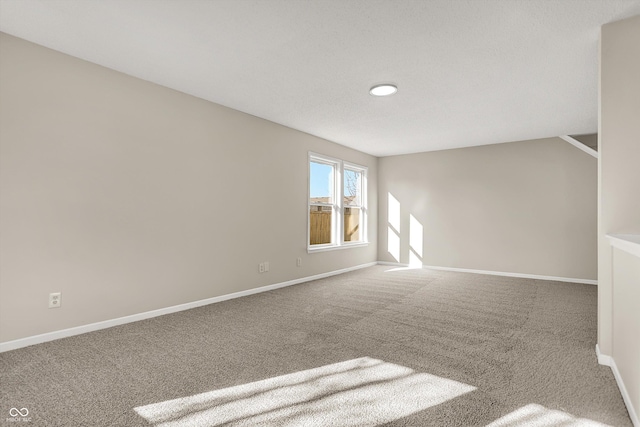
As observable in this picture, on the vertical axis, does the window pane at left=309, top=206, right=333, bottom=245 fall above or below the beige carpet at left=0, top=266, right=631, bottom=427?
above

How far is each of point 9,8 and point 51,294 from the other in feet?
6.63

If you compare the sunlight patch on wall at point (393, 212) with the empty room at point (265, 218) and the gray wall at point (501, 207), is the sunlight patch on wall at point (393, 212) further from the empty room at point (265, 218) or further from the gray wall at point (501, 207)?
the empty room at point (265, 218)

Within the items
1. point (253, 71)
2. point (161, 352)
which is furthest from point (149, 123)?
point (161, 352)

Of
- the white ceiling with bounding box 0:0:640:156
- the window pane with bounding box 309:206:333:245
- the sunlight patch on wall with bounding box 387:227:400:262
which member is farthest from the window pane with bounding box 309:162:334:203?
the sunlight patch on wall with bounding box 387:227:400:262

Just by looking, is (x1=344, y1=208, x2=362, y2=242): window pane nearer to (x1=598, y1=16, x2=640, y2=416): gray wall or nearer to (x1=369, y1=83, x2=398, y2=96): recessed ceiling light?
(x1=369, y1=83, x2=398, y2=96): recessed ceiling light

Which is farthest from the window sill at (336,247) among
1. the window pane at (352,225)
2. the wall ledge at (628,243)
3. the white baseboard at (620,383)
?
the wall ledge at (628,243)

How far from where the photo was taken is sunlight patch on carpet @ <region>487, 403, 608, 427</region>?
151cm

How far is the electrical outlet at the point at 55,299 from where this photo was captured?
2.52 meters

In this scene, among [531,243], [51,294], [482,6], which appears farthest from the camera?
[531,243]

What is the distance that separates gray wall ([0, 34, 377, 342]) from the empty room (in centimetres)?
2

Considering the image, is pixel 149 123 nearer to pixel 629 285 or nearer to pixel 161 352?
pixel 161 352

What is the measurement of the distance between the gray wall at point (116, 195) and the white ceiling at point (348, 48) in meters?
0.27

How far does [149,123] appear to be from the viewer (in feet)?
10.3

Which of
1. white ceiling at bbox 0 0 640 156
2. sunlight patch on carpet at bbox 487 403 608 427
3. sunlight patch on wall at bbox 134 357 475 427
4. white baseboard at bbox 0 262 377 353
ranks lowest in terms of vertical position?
sunlight patch on wall at bbox 134 357 475 427
